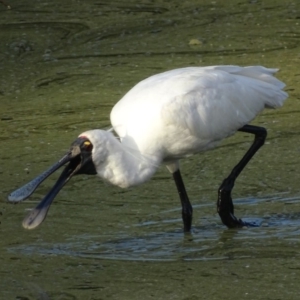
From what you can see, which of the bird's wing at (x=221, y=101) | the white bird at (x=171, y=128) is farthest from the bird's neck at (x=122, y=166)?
the bird's wing at (x=221, y=101)

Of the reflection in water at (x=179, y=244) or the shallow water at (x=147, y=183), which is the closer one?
the shallow water at (x=147, y=183)

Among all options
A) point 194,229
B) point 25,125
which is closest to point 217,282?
point 194,229

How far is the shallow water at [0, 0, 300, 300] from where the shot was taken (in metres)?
4.83

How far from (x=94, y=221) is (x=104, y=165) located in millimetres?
714

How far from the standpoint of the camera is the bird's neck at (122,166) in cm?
516

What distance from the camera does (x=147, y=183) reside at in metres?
6.46

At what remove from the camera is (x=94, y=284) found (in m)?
4.76

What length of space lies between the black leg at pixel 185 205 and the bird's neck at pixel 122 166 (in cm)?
47

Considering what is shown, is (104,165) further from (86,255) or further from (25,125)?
(25,125)

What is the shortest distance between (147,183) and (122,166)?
128cm

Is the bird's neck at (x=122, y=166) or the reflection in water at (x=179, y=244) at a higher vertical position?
the bird's neck at (x=122, y=166)

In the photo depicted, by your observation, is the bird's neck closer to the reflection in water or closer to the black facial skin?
the black facial skin

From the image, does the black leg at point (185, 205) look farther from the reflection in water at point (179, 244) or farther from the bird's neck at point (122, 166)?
the bird's neck at point (122, 166)

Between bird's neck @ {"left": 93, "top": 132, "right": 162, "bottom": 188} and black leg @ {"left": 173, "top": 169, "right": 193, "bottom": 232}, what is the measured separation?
0.47 metres
